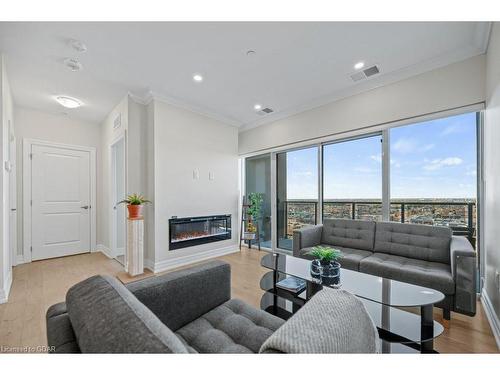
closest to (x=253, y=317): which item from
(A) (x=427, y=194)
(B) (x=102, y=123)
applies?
(A) (x=427, y=194)

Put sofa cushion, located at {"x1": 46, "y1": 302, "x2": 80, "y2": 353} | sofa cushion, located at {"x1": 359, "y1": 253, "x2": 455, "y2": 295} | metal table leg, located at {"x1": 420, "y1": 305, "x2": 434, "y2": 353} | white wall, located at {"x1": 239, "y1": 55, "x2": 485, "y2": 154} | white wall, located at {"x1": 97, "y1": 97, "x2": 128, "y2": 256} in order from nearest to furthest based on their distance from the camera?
sofa cushion, located at {"x1": 46, "y1": 302, "x2": 80, "y2": 353} < metal table leg, located at {"x1": 420, "y1": 305, "x2": 434, "y2": 353} < sofa cushion, located at {"x1": 359, "y1": 253, "x2": 455, "y2": 295} < white wall, located at {"x1": 239, "y1": 55, "x2": 485, "y2": 154} < white wall, located at {"x1": 97, "y1": 97, "x2": 128, "y2": 256}

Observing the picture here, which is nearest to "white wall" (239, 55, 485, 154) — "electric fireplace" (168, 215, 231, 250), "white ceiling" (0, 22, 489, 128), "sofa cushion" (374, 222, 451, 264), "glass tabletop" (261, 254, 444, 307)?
"white ceiling" (0, 22, 489, 128)

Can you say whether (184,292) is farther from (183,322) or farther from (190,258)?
(190,258)

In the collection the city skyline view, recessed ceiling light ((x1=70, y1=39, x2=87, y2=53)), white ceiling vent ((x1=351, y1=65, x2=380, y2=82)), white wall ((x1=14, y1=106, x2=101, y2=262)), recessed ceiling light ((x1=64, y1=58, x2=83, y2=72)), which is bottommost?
the city skyline view

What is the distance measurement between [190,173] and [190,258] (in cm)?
143

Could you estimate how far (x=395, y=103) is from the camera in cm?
286

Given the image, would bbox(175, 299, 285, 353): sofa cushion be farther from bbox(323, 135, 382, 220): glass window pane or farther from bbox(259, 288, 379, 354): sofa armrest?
bbox(323, 135, 382, 220): glass window pane

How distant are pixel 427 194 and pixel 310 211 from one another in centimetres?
169

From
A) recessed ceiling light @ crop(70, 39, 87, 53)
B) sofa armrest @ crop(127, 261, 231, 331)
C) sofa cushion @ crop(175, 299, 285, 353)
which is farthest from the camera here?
recessed ceiling light @ crop(70, 39, 87, 53)

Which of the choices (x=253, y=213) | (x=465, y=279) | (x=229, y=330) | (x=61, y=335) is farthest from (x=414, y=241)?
(x=61, y=335)

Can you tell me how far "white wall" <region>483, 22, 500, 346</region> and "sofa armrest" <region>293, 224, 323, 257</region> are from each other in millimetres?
1713

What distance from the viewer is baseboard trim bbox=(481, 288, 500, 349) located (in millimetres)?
1694

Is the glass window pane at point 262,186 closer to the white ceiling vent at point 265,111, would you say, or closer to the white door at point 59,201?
the white ceiling vent at point 265,111

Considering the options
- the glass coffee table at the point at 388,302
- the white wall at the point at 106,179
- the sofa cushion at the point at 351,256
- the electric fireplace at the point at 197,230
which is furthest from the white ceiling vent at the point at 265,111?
the glass coffee table at the point at 388,302
